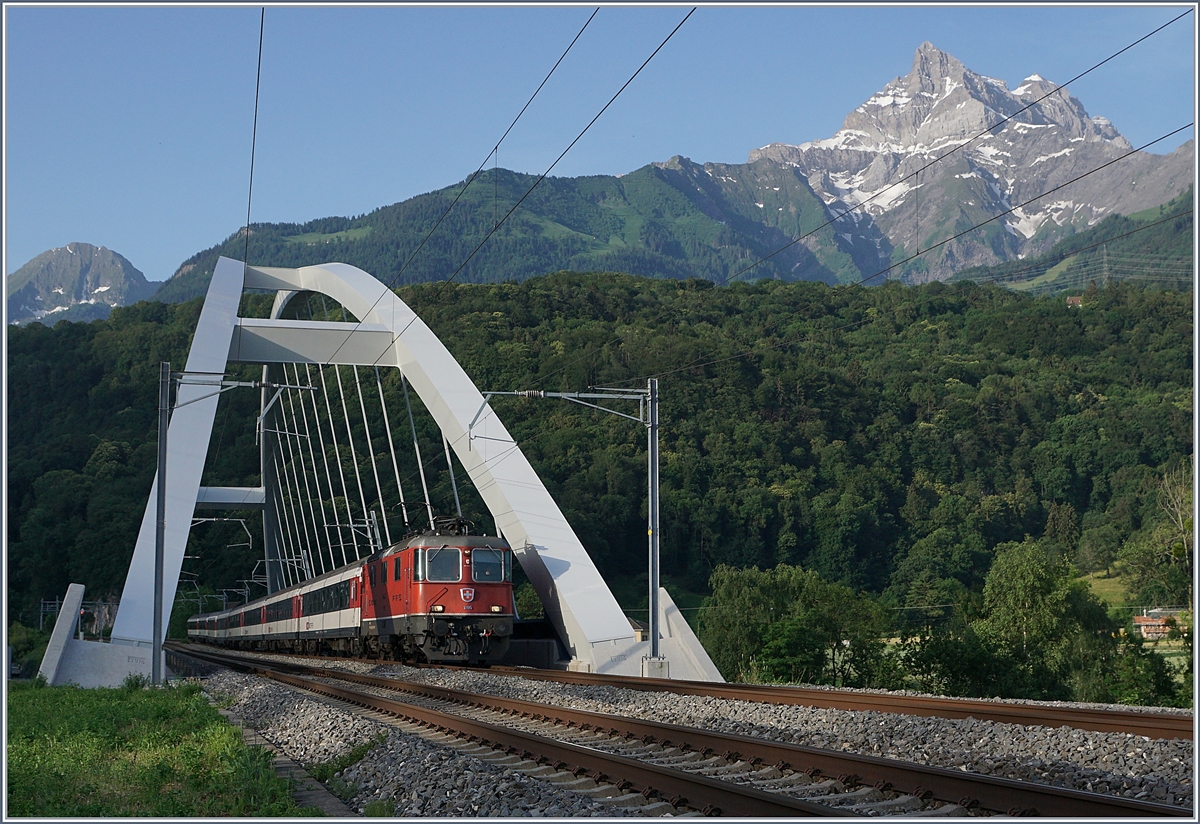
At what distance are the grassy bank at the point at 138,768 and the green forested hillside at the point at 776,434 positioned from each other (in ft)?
192

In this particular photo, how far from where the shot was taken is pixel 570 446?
7988cm

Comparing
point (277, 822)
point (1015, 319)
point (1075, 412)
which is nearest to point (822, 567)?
point (1075, 412)

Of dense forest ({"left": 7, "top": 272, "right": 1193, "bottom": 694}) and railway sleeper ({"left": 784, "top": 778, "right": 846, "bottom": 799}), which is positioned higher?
dense forest ({"left": 7, "top": 272, "right": 1193, "bottom": 694})

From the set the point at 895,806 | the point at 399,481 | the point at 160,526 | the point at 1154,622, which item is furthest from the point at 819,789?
the point at 1154,622

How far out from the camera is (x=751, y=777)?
8180 millimetres

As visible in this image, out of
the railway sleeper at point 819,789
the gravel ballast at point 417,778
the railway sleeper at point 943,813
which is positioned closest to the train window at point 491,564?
the gravel ballast at point 417,778

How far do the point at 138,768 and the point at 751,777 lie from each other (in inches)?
188

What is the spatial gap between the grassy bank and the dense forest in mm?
60267

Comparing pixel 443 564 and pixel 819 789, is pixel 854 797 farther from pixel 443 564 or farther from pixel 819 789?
pixel 443 564

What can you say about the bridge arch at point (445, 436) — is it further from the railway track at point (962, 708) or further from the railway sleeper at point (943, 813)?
the railway sleeper at point (943, 813)

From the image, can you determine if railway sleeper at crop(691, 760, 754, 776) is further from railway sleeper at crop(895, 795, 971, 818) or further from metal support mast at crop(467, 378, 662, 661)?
metal support mast at crop(467, 378, 662, 661)

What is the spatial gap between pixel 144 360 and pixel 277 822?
79.1m

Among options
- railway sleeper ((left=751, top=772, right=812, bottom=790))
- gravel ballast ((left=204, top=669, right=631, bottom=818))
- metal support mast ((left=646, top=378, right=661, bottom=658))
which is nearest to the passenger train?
metal support mast ((left=646, top=378, right=661, bottom=658))

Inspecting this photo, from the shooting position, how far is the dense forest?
76.4 meters
